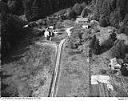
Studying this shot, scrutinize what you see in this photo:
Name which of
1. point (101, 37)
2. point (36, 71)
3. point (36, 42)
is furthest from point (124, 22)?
point (36, 71)

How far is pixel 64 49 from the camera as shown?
53.3 ft

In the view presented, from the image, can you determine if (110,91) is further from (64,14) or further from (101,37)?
(64,14)

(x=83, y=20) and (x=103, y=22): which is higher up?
(x=83, y=20)

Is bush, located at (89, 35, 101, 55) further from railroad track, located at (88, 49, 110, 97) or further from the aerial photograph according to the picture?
railroad track, located at (88, 49, 110, 97)

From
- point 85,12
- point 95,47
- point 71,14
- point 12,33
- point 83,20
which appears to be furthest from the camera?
point 71,14

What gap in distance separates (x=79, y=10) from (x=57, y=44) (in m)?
A: 7.06

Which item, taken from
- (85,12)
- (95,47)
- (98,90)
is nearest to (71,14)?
(85,12)

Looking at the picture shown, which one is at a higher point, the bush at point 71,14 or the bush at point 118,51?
the bush at point 71,14

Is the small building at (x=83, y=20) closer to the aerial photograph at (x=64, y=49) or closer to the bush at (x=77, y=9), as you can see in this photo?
the aerial photograph at (x=64, y=49)

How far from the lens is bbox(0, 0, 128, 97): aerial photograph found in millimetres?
12445

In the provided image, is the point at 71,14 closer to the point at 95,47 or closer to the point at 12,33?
the point at 12,33

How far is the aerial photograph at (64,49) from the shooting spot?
40.8 ft

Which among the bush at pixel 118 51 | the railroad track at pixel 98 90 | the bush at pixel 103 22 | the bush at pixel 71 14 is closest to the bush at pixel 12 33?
the bush at pixel 71 14

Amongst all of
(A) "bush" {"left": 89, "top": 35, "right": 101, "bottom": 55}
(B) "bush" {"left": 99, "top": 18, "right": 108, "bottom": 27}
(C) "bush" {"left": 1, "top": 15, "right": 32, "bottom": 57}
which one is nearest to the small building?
(B) "bush" {"left": 99, "top": 18, "right": 108, "bottom": 27}
